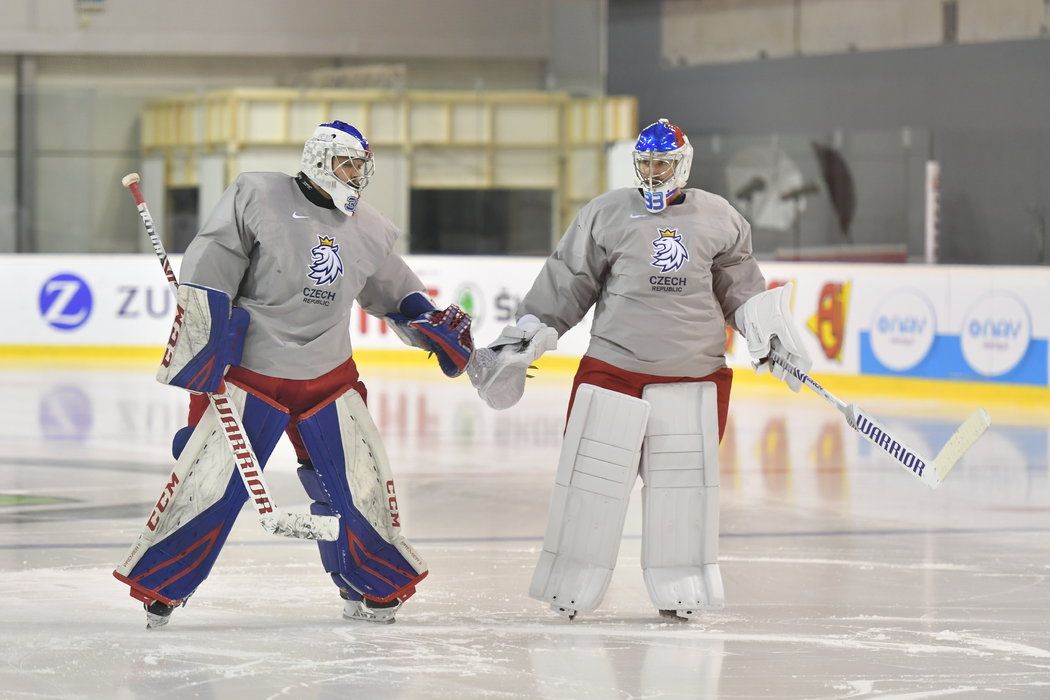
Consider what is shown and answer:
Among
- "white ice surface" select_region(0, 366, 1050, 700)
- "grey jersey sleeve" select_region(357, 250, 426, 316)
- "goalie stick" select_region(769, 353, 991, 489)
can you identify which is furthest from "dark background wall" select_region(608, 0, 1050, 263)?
"grey jersey sleeve" select_region(357, 250, 426, 316)

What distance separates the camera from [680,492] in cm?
485

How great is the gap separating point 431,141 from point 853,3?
533 cm

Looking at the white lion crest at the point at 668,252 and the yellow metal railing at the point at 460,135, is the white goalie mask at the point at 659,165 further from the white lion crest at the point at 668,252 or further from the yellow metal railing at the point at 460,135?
the yellow metal railing at the point at 460,135

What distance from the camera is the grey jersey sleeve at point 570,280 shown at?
4.88m

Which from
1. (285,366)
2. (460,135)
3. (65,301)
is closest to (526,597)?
(285,366)

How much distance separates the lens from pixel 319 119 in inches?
635

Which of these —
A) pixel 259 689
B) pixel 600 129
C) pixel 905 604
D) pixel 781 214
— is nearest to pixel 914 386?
pixel 781 214

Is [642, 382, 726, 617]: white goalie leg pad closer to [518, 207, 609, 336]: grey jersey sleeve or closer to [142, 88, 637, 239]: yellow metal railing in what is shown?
[518, 207, 609, 336]: grey jersey sleeve

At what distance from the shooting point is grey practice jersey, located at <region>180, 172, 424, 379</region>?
4.43 metres

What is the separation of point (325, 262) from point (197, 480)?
2.16 feet

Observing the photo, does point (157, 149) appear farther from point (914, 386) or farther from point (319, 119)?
point (914, 386)

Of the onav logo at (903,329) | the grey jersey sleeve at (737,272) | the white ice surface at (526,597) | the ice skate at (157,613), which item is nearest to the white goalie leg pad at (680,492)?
the white ice surface at (526,597)

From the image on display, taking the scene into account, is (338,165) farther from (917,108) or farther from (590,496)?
(917,108)

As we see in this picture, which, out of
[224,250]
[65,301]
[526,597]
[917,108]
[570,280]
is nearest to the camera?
[224,250]
